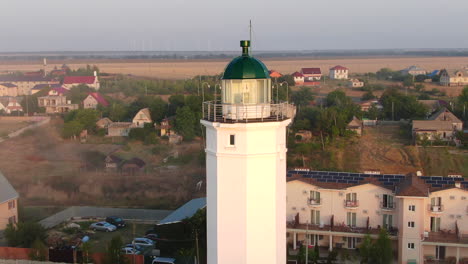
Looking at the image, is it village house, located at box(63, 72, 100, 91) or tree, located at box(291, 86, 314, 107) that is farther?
village house, located at box(63, 72, 100, 91)

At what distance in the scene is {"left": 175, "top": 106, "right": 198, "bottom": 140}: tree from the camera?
34.3 metres

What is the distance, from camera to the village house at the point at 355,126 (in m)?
33.1

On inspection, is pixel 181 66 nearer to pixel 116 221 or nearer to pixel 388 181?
pixel 116 221

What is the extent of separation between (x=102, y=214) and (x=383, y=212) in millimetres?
10122

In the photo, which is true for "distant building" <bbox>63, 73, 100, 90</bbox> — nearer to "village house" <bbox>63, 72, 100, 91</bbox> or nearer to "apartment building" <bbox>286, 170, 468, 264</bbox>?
"village house" <bbox>63, 72, 100, 91</bbox>

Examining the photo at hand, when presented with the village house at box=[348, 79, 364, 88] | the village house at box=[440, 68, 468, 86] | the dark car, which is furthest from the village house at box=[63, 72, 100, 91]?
the dark car

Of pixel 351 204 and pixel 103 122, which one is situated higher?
pixel 103 122

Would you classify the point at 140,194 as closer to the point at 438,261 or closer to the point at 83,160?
the point at 83,160

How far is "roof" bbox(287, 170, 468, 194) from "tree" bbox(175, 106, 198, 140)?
706 inches

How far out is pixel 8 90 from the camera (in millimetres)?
61906

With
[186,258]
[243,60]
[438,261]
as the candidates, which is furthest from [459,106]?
[243,60]

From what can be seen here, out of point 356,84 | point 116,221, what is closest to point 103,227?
point 116,221

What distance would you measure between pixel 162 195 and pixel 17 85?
4816 cm

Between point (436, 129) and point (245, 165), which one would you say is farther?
point (436, 129)
